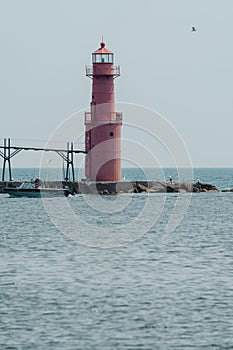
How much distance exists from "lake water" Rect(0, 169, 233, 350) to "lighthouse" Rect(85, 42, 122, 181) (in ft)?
88.4

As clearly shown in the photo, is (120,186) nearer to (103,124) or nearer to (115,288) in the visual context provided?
(103,124)

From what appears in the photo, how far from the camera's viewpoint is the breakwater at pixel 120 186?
9088 cm

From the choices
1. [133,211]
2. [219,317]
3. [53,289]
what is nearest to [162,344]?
[219,317]

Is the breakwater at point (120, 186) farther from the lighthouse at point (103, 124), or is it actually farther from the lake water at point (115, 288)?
the lake water at point (115, 288)

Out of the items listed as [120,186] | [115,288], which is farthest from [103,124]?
→ [115,288]

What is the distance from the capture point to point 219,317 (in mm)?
29203

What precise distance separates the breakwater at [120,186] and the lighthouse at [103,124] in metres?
0.82

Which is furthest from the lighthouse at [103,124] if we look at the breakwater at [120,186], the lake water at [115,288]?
the lake water at [115,288]

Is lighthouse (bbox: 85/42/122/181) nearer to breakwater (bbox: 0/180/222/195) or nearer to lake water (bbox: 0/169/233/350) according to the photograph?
breakwater (bbox: 0/180/222/195)

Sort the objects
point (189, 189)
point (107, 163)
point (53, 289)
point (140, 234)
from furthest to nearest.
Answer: point (189, 189) < point (107, 163) < point (140, 234) < point (53, 289)

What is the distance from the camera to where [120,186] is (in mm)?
93125

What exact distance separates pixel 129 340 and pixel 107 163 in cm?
6322

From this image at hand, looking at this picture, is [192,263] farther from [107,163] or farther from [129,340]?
[107,163]

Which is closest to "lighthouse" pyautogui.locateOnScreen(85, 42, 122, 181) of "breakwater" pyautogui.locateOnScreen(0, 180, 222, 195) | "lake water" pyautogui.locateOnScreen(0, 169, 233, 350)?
"breakwater" pyautogui.locateOnScreen(0, 180, 222, 195)
